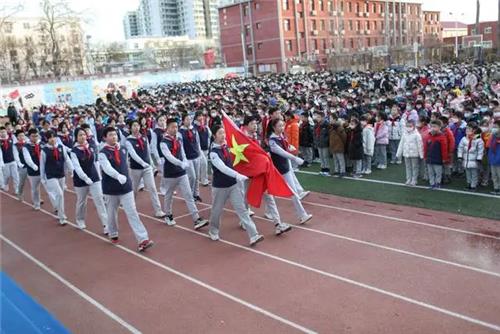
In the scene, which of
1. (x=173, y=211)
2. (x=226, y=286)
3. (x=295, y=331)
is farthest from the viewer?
(x=173, y=211)

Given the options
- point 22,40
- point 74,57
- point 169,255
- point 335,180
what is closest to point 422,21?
point 74,57

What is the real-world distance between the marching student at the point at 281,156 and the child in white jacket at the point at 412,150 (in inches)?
116

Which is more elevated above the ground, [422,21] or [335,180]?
[422,21]

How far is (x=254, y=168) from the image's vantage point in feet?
25.3

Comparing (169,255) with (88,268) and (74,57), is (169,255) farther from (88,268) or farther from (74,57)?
(74,57)

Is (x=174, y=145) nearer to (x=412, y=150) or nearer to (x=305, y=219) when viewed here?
(x=305, y=219)

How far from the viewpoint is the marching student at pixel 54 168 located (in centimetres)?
949

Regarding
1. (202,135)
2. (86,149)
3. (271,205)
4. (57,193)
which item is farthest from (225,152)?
(57,193)

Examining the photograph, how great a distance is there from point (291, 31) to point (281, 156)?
50.1 metres

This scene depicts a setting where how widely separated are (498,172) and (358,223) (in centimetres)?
292

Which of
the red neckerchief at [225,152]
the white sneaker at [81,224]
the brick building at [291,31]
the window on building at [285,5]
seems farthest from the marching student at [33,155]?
the window on building at [285,5]

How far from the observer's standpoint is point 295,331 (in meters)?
5.14

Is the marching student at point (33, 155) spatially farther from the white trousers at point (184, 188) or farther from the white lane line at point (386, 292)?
the white lane line at point (386, 292)

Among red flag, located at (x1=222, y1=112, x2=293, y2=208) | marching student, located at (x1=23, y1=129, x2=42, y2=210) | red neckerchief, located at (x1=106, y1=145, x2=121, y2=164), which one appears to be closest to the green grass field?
red flag, located at (x1=222, y1=112, x2=293, y2=208)
